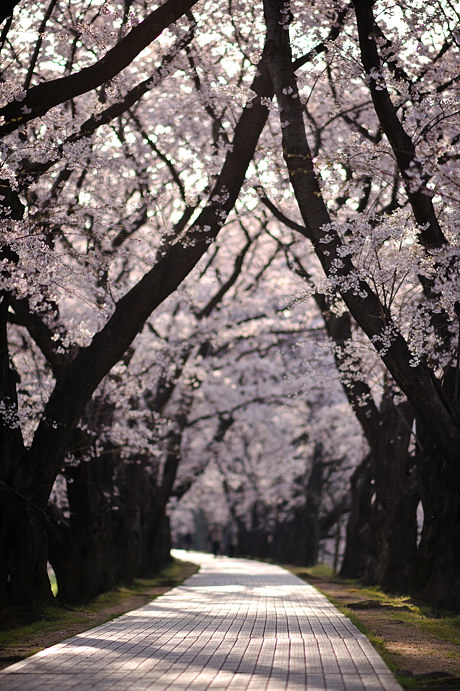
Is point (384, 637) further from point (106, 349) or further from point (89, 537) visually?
point (89, 537)

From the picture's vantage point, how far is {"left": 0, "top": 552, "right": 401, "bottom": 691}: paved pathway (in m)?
7.73

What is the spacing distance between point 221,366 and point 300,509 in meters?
14.4

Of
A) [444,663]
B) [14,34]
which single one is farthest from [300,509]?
[444,663]

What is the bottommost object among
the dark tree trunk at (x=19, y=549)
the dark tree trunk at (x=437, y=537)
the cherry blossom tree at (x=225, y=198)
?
the dark tree trunk at (x=19, y=549)

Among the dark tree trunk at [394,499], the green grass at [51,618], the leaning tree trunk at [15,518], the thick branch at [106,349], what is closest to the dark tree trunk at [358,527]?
the dark tree trunk at [394,499]

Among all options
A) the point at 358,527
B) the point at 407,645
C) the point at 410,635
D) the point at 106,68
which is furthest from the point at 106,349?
the point at 358,527

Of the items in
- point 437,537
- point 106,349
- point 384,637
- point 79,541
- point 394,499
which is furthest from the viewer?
point 394,499

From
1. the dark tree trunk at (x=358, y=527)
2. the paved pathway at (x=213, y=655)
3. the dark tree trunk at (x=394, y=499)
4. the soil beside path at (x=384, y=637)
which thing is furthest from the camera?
the dark tree trunk at (x=358, y=527)

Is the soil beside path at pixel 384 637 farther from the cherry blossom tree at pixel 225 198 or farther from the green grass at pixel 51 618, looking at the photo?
the cherry blossom tree at pixel 225 198

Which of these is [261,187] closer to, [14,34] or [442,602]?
[14,34]

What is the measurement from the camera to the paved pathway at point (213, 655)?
773cm

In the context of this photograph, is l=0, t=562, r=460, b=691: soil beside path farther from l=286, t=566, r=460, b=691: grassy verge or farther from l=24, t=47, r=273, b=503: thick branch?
l=24, t=47, r=273, b=503: thick branch

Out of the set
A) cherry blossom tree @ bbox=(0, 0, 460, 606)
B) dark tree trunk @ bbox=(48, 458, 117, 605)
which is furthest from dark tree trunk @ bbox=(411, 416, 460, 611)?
dark tree trunk @ bbox=(48, 458, 117, 605)

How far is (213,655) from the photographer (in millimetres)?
9492
